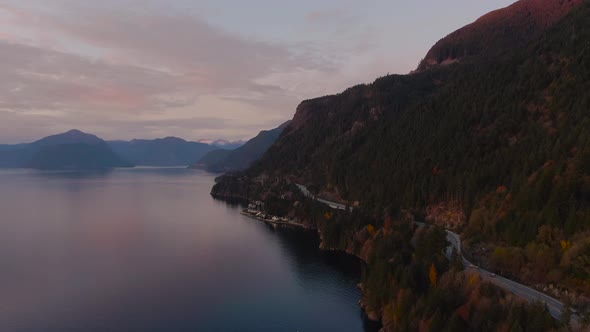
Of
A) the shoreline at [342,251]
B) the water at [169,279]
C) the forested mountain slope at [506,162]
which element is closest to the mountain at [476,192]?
the forested mountain slope at [506,162]

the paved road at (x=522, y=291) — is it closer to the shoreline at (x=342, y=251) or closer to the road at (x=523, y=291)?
the road at (x=523, y=291)

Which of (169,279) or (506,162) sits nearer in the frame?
(169,279)

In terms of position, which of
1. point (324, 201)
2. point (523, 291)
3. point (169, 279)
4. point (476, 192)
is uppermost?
point (476, 192)

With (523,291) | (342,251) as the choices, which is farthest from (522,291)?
(342,251)

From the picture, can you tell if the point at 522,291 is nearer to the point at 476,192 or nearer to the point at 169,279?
the point at 476,192

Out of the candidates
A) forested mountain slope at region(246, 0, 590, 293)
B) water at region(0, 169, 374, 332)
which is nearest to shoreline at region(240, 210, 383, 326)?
water at region(0, 169, 374, 332)
